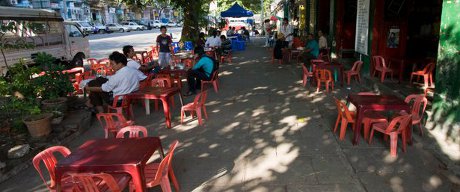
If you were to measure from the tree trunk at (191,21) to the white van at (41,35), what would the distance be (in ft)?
15.9

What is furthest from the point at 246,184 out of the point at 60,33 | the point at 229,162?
the point at 60,33

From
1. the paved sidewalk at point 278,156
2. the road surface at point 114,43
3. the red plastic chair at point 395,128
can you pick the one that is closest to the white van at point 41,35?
the road surface at point 114,43

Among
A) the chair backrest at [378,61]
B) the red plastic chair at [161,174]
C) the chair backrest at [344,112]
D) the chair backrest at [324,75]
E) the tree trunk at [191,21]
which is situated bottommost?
the red plastic chair at [161,174]

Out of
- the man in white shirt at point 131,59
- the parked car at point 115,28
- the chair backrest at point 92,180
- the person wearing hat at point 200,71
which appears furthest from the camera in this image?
the parked car at point 115,28

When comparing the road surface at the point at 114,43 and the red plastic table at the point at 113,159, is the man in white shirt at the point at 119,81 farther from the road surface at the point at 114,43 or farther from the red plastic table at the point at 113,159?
the road surface at the point at 114,43

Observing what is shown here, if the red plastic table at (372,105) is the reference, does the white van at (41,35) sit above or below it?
above

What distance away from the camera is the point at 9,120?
5828 mm

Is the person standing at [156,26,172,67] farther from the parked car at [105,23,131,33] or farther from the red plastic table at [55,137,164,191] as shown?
the parked car at [105,23,131,33]

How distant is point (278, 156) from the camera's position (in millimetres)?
4820

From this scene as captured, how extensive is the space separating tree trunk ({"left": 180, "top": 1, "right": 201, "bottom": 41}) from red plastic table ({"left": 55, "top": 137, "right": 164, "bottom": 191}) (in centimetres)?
1371

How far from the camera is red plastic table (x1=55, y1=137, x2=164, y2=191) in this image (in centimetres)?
318

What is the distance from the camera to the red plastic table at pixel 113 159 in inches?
125

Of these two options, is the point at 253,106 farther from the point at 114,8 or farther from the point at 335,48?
the point at 114,8

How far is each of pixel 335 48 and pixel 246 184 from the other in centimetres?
983
